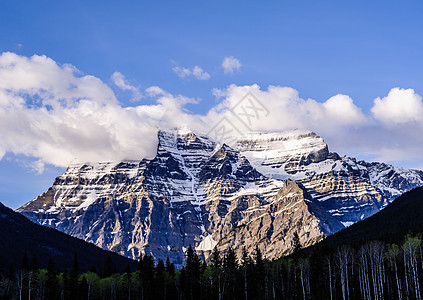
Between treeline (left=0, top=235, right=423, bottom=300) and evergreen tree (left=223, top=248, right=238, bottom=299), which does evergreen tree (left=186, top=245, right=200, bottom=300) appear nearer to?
treeline (left=0, top=235, right=423, bottom=300)

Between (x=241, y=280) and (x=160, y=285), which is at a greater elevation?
(x=241, y=280)

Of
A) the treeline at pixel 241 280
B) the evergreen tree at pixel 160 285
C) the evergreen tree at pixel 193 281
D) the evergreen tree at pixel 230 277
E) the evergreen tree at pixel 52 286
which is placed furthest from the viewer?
the evergreen tree at pixel 193 281

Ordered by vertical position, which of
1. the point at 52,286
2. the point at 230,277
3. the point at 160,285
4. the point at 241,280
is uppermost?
the point at 230,277

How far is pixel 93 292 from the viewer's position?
169m

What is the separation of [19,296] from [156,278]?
3634cm

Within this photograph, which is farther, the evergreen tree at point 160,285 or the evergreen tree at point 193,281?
the evergreen tree at point 193,281

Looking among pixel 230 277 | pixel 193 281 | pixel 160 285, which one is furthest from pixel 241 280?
pixel 160 285

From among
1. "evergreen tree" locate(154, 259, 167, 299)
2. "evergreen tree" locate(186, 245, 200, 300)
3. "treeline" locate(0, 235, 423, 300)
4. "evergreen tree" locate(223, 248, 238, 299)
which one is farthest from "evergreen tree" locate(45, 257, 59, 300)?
"evergreen tree" locate(223, 248, 238, 299)

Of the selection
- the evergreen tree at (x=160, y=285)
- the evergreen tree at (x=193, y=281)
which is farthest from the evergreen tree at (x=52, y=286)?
the evergreen tree at (x=193, y=281)

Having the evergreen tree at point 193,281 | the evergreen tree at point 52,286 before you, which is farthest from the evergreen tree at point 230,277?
the evergreen tree at point 52,286

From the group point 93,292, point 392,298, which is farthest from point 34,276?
point 392,298

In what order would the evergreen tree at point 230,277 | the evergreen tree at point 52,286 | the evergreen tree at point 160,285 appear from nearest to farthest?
the evergreen tree at point 230,277
the evergreen tree at point 52,286
the evergreen tree at point 160,285

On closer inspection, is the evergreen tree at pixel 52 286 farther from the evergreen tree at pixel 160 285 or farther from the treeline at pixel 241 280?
the evergreen tree at pixel 160 285

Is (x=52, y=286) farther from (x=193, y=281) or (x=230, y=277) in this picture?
(x=230, y=277)
